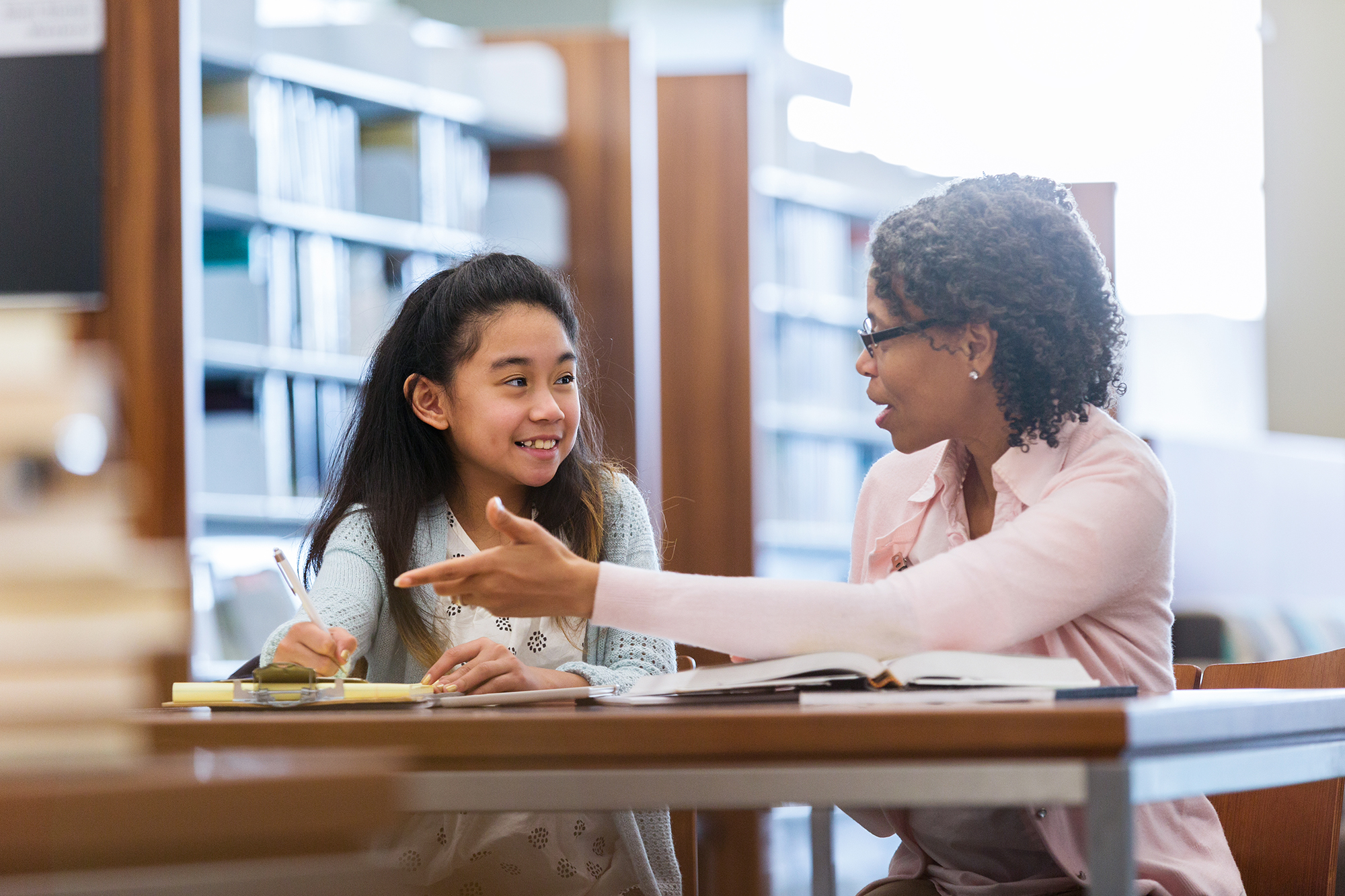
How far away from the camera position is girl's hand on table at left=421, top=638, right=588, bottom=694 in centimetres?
122

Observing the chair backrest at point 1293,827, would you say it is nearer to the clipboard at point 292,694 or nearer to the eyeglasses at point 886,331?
the eyeglasses at point 886,331

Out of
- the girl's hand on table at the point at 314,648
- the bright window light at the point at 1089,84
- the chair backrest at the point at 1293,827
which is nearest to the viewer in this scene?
the girl's hand on table at the point at 314,648

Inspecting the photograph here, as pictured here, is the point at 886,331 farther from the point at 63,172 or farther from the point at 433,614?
the point at 63,172

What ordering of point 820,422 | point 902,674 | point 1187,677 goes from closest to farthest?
1. point 902,674
2. point 1187,677
3. point 820,422

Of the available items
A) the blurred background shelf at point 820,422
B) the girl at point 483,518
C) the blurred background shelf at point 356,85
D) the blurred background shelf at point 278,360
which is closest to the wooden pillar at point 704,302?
the blurred background shelf at point 356,85

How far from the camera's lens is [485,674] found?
48.3 inches

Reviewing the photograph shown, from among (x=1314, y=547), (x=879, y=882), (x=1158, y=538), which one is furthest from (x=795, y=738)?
(x=1314, y=547)

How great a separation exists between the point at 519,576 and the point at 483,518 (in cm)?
77

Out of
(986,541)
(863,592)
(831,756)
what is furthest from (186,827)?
(986,541)

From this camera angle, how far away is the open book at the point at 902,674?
3.01ft

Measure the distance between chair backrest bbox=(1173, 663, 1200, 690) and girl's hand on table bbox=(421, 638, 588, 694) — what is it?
2.37 ft

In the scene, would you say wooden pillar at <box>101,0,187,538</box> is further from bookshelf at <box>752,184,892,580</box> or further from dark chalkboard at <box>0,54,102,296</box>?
bookshelf at <box>752,184,892,580</box>

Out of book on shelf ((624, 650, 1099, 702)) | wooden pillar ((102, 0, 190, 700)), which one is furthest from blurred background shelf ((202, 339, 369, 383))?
book on shelf ((624, 650, 1099, 702))

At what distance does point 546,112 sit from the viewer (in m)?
4.02
